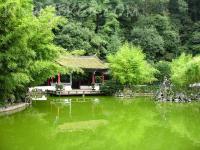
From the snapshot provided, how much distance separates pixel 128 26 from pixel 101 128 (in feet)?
123

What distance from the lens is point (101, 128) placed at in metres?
17.1

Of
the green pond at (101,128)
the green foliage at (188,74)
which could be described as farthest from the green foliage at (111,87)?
the green pond at (101,128)

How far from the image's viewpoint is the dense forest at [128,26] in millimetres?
45062

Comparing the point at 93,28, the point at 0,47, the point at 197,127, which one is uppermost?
the point at 93,28

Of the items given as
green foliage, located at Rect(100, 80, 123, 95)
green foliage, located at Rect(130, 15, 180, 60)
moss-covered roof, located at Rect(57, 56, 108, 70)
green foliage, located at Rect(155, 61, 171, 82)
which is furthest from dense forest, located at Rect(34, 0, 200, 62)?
green foliage, located at Rect(100, 80, 123, 95)

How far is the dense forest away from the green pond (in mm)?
20598

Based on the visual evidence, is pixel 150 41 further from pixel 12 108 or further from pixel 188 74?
pixel 12 108

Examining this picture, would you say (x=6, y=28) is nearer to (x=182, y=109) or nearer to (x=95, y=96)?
(x=182, y=109)

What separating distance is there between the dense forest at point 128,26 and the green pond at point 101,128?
2060cm

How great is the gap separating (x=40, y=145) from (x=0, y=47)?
12.9ft

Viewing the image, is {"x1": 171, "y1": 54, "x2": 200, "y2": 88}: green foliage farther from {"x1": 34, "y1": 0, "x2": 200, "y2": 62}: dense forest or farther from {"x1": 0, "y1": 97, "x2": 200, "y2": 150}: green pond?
{"x1": 34, "y1": 0, "x2": 200, "y2": 62}: dense forest

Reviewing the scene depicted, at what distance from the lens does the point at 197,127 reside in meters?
17.8

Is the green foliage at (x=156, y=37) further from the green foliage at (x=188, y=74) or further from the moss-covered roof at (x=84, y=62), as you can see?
the green foliage at (x=188, y=74)

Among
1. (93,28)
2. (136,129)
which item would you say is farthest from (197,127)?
(93,28)
